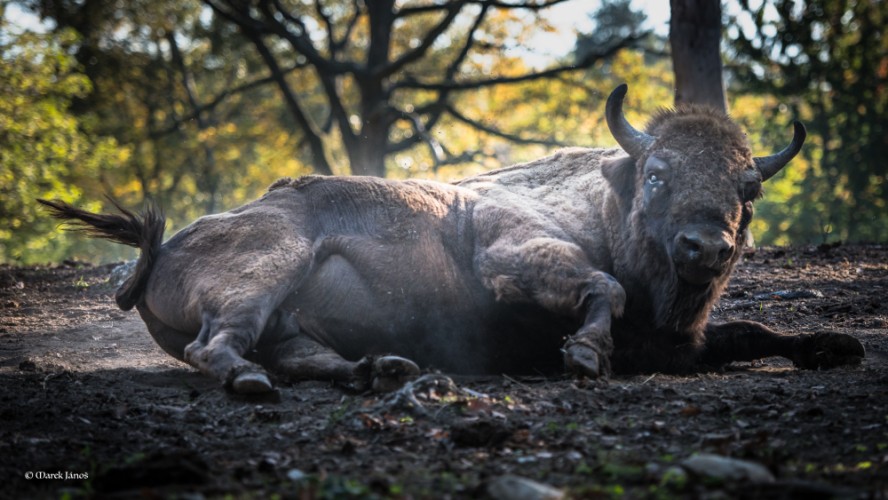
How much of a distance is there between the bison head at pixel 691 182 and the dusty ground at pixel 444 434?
0.80 m

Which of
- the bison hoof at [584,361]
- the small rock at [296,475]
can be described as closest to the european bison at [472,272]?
the bison hoof at [584,361]

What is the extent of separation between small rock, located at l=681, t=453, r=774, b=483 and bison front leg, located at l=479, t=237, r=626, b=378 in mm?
1655

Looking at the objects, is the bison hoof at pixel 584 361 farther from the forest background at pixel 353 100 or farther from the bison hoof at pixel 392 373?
the forest background at pixel 353 100

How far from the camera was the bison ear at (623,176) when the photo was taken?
5.51 metres

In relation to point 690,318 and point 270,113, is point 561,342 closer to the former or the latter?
point 690,318

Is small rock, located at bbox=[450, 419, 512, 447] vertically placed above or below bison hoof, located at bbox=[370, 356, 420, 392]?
below

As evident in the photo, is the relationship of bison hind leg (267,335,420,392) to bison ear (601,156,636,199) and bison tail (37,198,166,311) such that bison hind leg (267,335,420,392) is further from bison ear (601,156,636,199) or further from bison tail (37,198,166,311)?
bison ear (601,156,636,199)

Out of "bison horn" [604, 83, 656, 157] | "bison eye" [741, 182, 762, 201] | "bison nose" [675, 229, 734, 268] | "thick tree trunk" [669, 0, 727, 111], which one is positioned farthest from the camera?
"thick tree trunk" [669, 0, 727, 111]

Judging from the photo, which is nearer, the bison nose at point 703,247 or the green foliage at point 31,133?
the bison nose at point 703,247

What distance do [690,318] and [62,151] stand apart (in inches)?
614

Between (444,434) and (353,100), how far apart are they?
27.0 meters

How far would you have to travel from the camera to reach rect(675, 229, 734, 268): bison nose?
4500 mm

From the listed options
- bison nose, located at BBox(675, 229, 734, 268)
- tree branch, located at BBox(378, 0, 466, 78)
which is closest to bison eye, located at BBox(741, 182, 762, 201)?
bison nose, located at BBox(675, 229, 734, 268)

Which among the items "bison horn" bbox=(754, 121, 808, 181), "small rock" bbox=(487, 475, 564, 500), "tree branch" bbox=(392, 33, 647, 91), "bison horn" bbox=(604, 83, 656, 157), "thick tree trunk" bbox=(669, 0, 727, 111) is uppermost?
"tree branch" bbox=(392, 33, 647, 91)
